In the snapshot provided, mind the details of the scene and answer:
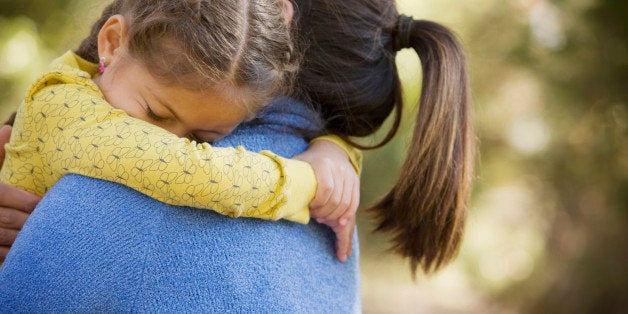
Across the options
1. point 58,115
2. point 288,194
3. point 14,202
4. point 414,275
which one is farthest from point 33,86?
point 414,275

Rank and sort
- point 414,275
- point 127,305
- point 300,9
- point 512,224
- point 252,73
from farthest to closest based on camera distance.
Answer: point 512,224, point 414,275, point 300,9, point 252,73, point 127,305

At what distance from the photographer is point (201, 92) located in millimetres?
1441

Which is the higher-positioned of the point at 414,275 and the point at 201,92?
the point at 201,92

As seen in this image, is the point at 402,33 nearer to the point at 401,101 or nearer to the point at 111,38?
the point at 401,101

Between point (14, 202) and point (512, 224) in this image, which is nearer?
point (14, 202)

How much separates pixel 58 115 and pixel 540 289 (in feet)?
15.1

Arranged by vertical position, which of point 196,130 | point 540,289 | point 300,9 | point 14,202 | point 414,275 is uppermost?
point 300,9

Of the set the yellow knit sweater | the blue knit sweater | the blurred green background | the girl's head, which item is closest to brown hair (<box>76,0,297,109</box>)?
the girl's head

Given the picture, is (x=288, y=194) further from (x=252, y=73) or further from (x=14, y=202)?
(x=14, y=202)

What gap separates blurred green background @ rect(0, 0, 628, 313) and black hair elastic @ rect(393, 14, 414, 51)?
2.57 metres

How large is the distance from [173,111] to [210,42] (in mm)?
154

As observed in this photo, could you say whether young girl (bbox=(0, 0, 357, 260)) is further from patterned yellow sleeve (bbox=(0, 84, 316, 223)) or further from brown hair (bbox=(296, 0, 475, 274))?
brown hair (bbox=(296, 0, 475, 274))

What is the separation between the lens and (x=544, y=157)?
523cm

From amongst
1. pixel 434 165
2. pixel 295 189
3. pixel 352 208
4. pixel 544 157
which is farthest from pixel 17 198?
pixel 544 157
